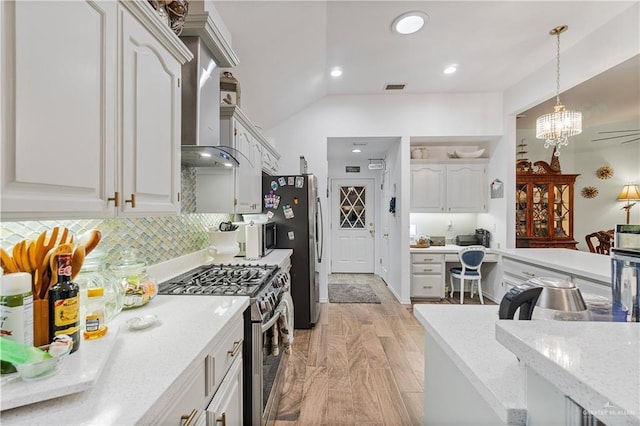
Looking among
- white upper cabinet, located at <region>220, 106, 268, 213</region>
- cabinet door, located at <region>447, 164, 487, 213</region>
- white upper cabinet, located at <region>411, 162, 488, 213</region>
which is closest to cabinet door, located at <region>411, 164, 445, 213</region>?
white upper cabinet, located at <region>411, 162, 488, 213</region>

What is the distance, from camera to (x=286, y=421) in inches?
72.9

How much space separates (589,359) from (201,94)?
196cm

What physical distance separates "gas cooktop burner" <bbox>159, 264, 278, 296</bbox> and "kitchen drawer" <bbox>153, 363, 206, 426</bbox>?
0.59m

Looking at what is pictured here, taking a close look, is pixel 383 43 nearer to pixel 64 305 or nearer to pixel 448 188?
pixel 448 188

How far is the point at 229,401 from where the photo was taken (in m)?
1.20

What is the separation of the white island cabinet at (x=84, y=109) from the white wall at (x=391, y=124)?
9.84ft

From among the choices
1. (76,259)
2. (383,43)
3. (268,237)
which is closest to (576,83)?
(383,43)

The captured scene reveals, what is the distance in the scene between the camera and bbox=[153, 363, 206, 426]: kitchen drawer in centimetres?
75

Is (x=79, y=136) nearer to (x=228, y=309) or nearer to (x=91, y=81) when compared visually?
(x=91, y=81)

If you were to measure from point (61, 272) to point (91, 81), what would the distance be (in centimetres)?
58

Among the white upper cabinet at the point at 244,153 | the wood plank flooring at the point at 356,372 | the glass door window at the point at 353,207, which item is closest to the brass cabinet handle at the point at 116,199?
the white upper cabinet at the point at 244,153

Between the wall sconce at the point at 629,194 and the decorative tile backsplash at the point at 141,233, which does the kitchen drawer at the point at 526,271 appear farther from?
the wall sconce at the point at 629,194

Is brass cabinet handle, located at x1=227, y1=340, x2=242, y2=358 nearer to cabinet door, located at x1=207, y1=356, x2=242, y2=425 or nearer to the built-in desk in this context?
cabinet door, located at x1=207, y1=356, x2=242, y2=425

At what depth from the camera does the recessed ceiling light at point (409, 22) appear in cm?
252
